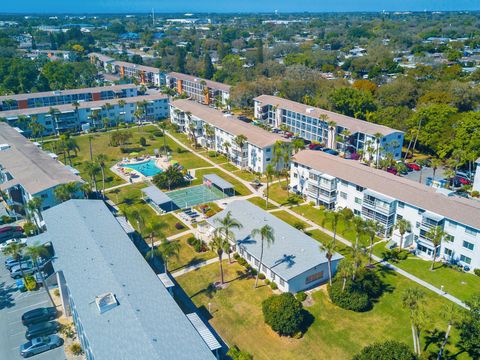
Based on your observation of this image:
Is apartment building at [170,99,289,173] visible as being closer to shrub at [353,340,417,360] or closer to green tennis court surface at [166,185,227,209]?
green tennis court surface at [166,185,227,209]

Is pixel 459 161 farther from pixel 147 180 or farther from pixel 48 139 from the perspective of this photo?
pixel 48 139

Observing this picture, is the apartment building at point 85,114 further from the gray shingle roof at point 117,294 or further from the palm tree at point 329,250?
the palm tree at point 329,250

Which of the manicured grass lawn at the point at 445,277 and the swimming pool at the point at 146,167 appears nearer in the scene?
the manicured grass lawn at the point at 445,277

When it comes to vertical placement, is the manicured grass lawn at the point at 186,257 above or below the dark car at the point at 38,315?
below

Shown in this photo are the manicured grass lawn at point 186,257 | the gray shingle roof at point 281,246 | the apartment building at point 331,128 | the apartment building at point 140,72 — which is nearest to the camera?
the gray shingle roof at point 281,246

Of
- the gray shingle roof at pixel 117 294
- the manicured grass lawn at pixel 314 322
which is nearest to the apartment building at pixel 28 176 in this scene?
the gray shingle roof at pixel 117 294

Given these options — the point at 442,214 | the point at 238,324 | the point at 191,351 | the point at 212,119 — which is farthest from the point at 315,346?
the point at 212,119

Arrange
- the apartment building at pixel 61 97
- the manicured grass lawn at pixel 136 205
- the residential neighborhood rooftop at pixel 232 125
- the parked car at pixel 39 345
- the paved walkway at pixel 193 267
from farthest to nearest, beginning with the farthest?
the apartment building at pixel 61 97
the residential neighborhood rooftop at pixel 232 125
the manicured grass lawn at pixel 136 205
the paved walkway at pixel 193 267
the parked car at pixel 39 345
